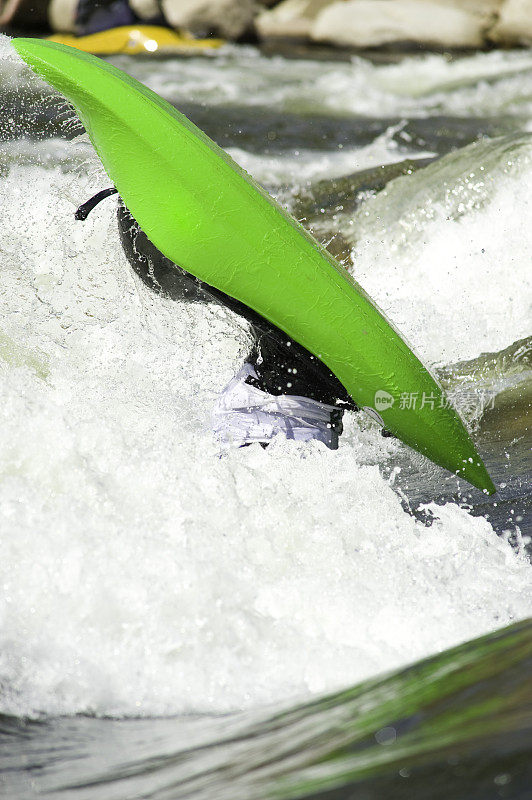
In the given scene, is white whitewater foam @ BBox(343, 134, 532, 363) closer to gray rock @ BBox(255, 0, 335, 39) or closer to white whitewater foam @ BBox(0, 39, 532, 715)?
white whitewater foam @ BBox(0, 39, 532, 715)

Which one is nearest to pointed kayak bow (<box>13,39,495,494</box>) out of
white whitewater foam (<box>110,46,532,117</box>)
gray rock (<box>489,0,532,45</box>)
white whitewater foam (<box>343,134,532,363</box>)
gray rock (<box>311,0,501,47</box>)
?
white whitewater foam (<box>343,134,532,363</box>)

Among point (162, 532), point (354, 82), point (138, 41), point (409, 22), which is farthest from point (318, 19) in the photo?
point (162, 532)

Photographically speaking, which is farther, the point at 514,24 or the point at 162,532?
the point at 514,24

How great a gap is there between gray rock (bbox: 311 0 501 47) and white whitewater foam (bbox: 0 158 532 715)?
7.79m

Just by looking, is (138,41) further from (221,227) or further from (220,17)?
(221,227)

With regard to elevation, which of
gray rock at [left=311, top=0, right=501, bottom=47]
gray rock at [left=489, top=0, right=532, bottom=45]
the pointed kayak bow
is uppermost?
the pointed kayak bow

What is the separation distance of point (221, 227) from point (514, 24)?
335 inches

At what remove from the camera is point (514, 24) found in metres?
9.20

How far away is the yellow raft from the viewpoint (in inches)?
362

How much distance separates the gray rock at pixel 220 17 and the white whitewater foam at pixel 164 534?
7.94 m

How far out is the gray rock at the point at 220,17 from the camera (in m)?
9.73

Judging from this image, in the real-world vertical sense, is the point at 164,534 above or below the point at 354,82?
above

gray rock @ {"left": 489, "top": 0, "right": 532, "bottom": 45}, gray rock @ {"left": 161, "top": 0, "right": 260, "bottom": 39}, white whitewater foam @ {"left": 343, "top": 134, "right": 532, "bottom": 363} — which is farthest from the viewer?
gray rock @ {"left": 161, "top": 0, "right": 260, "bottom": 39}

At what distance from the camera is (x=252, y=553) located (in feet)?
6.51
